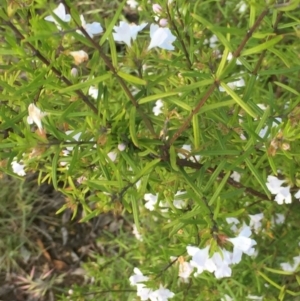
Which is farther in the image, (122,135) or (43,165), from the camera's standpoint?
(43,165)

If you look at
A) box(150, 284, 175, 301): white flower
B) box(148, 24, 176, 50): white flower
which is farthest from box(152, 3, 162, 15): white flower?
box(150, 284, 175, 301): white flower

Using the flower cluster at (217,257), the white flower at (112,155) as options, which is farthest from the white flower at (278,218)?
the white flower at (112,155)

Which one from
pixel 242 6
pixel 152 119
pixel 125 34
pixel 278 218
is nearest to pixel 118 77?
pixel 125 34

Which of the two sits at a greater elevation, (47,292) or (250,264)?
(250,264)

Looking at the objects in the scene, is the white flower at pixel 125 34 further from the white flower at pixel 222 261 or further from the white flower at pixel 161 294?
the white flower at pixel 161 294

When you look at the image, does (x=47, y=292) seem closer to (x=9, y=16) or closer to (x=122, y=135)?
(x=122, y=135)

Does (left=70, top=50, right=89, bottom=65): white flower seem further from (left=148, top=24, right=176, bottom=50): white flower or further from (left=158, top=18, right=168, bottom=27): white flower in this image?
(left=158, top=18, right=168, bottom=27): white flower

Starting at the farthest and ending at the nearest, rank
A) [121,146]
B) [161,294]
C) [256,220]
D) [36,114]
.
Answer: [256,220]
[161,294]
[121,146]
[36,114]

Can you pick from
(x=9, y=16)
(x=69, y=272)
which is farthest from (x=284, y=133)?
(x=69, y=272)

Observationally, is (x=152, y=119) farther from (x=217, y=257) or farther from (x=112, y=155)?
(x=217, y=257)

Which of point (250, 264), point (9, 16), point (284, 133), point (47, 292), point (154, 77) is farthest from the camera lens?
point (47, 292)

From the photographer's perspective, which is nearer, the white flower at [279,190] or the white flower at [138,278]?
the white flower at [279,190]
